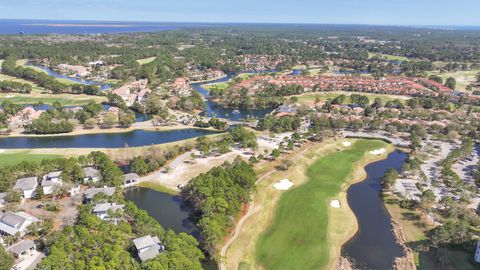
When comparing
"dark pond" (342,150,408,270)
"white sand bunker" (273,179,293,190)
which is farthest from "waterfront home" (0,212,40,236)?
"dark pond" (342,150,408,270)

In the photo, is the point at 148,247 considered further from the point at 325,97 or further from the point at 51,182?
the point at 325,97

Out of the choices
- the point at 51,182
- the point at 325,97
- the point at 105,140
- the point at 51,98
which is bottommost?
the point at 105,140

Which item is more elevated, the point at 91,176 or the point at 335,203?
the point at 91,176

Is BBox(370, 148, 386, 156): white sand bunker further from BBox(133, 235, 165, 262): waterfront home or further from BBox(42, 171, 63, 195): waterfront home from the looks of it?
BBox(42, 171, 63, 195): waterfront home

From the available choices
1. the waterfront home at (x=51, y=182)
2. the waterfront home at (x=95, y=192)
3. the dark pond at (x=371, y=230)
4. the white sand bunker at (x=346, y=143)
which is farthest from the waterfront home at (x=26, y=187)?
the white sand bunker at (x=346, y=143)

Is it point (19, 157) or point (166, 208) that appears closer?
point (166, 208)

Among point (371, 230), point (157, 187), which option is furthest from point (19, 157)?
point (371, 230)

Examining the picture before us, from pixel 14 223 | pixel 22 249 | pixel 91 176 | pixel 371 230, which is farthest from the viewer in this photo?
pixel 91 176

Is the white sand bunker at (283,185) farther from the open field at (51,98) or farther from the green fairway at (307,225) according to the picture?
the open field at (51,98)

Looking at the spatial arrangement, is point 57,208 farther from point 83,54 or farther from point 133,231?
point 83,54
